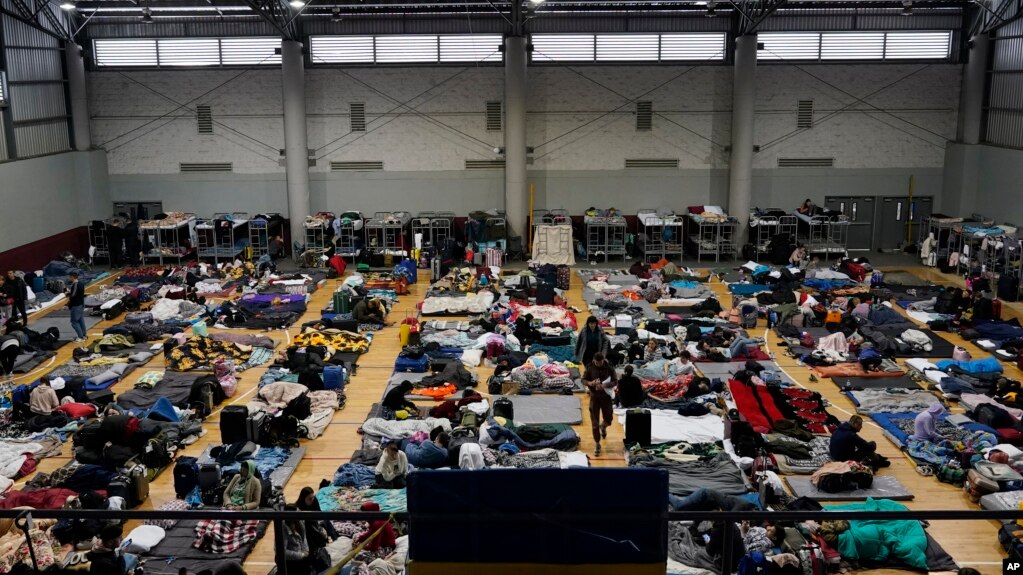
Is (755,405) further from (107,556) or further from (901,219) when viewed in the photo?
(901,219)

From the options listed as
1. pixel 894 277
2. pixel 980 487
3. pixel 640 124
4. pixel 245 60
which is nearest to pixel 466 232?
pixel 640 124

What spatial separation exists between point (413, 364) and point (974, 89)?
879 inches

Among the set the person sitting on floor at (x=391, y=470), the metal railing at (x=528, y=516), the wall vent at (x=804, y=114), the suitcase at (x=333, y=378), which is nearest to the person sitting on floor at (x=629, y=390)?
the person sitting on floor at (x=391, y=470)

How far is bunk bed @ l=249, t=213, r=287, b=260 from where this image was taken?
3247cm

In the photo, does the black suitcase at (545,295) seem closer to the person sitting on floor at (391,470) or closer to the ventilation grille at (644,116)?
the ventilation grille at (644,116)

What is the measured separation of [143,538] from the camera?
42.9 feet

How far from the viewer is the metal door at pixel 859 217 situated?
33438mm

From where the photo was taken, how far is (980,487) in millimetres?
14578

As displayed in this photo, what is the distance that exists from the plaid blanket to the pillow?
1.66ft

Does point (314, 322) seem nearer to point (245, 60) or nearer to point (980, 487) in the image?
point (245, 60)

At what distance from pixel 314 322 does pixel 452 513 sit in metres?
19.6

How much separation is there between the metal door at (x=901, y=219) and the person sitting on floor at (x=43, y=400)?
1053 inches

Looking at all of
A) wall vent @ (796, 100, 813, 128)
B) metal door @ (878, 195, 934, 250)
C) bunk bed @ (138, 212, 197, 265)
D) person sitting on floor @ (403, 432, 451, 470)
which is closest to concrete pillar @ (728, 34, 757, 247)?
wall vent @ (796, 100, 813, 128)

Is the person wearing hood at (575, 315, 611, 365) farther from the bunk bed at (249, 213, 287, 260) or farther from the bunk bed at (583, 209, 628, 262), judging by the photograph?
the bunk bed at (249, 213, 287, 260)
